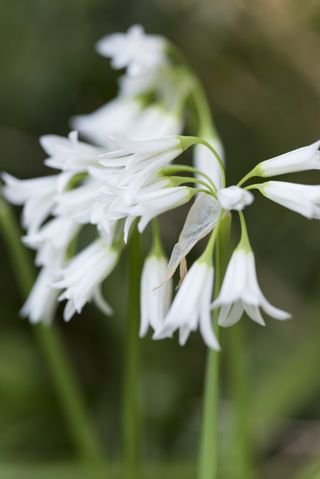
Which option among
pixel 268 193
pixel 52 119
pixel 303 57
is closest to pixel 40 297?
pixel 268 193

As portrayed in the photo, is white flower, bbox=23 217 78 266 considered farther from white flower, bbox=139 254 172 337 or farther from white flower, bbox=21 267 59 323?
white flower, bbox=139 254 172 337

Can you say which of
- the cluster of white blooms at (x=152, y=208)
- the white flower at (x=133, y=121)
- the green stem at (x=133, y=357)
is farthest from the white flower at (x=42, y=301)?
the white flower at (x=133, y=121)

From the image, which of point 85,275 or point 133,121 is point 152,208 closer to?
point 85,275

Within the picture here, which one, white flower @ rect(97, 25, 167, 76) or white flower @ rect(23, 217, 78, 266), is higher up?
white flower @ rect(97, 25, 167, 76)

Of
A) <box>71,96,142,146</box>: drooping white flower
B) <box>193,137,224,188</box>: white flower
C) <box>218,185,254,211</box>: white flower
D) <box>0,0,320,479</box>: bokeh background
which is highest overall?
<box>218,185,254,211</box>: white flower

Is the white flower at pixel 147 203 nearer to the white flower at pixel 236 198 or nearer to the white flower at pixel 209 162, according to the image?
the white flower at pixel 236 198

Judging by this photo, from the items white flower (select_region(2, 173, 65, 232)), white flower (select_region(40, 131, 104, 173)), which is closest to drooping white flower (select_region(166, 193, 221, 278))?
white flower (select_region(40, 131, 104, 173))

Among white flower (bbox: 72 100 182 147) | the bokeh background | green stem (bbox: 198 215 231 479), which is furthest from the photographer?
the bokeh background
